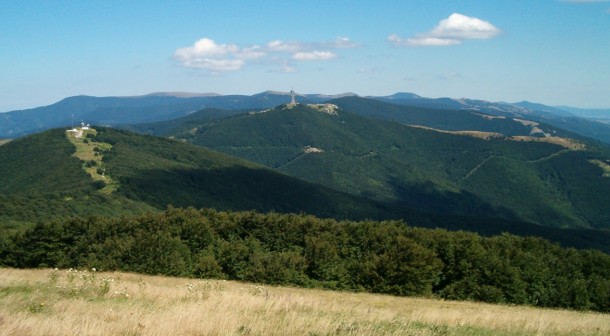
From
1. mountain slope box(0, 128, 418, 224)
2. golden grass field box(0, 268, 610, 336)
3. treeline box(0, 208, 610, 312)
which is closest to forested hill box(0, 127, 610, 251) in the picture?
mountain slope box(0, 128, 418, 224)

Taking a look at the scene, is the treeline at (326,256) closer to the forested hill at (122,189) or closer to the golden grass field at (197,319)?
the golden grass field at (197,319)

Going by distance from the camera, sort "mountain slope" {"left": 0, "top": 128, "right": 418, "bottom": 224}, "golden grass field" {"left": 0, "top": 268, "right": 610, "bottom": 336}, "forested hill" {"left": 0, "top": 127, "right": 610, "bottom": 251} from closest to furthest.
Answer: "golden grass field" {"left": 0, "top": 268, "right": 610, "bottom": 336} → "forested hill" {"left": 0, "top": 127, "right": 610, "bottom": 251} → "mountain slope" {"left": 0, "top": 128, "right": 418, "bottom": 224}

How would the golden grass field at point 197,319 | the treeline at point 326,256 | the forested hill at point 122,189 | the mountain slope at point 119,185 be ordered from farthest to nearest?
the mountain slope at point 119,185, the forested hill at point 122,189, the treeline at point 326,256, the golden grass field at point 197,319

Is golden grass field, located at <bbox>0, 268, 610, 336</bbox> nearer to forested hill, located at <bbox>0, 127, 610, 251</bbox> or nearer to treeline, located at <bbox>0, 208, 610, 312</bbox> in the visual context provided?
treeline, located at <bbox>0, 208, 610, 312</bbox>

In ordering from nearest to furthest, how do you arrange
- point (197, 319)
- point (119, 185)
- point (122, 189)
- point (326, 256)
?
point (197, 319), point (326, 256), point (122, 189), point (119, 185)

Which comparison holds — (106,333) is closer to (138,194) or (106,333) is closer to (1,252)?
(1,252)

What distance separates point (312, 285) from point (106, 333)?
29.8 m

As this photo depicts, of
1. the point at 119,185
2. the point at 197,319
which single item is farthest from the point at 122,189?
the point at 197,319

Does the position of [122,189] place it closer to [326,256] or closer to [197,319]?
[326,256]

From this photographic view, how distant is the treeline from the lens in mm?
38750

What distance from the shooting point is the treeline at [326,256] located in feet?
127

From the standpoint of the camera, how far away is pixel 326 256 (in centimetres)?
4206

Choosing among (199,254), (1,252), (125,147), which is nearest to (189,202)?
(125,147)

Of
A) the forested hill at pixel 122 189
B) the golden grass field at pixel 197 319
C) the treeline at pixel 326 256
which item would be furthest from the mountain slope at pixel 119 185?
the golden grass field at pixel 197 319
